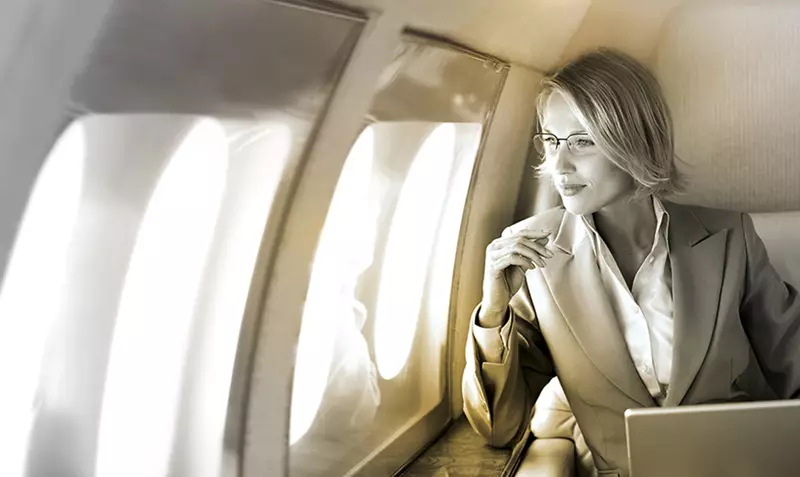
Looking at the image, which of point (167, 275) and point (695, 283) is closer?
point (167, 275)

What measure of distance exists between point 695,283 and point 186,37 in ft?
3.29

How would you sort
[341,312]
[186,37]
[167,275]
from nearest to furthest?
[186,37], [167,275], [341,312]

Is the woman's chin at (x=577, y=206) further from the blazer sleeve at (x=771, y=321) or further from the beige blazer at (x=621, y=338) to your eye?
the blazer sleeve at (x=771, y=321)

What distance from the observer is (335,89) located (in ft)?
3.40

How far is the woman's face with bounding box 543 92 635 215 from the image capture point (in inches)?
52.7

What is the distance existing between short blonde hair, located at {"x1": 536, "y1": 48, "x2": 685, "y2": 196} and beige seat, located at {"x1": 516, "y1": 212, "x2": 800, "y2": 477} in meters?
0.28

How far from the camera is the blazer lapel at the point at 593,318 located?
4.51ft

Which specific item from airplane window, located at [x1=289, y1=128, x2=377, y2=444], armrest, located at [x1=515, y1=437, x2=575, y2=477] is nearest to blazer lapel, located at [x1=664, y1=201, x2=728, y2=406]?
armrest, located at [x1=515, y1=437, x2=575, y2=477]

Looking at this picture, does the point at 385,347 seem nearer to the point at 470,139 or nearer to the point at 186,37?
the point at 470,139

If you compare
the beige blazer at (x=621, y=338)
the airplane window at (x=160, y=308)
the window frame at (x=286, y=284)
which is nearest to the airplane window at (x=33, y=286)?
the airplane window at (x=160, y=308)

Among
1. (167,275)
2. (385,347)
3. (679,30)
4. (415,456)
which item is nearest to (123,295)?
(167,275)

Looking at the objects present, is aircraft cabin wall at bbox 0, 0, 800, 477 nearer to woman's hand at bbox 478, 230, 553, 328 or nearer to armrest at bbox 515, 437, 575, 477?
woman's hand at bbox 478, 230, 553, 328

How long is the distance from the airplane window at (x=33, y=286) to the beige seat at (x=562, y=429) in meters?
0.90

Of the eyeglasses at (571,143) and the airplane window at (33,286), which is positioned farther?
the eyeglasses at (571,143)
